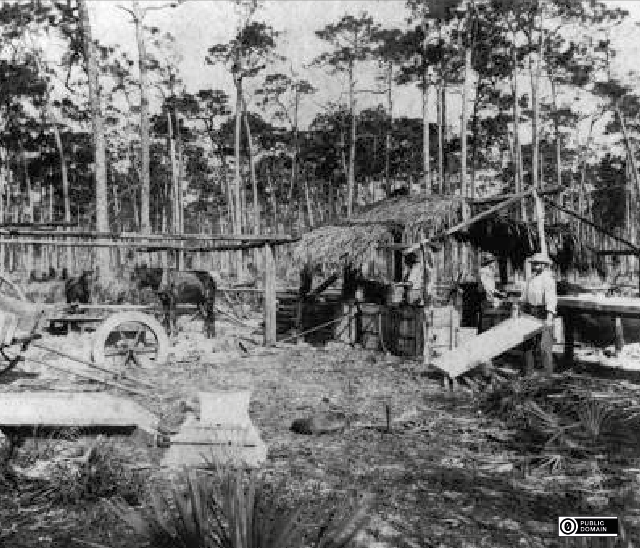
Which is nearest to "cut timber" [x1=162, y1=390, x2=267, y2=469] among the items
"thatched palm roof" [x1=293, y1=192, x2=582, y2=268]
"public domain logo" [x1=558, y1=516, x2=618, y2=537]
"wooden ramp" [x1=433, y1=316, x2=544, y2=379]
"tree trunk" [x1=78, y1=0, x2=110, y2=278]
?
"public domain logo" [x1=558, y1=516, x2=618, y2=537]

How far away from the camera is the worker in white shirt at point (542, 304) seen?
36.0 feet

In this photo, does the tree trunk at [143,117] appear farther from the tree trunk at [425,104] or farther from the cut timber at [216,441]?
the cut timber at [216,441]

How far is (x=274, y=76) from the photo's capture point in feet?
134

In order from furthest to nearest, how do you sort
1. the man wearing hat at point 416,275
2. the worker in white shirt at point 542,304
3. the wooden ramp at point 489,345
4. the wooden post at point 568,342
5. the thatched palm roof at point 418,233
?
the thatched palm roof at point 418,233, the wooden post at point 568,342, the man wearing hat at point 416,275, the worker in white shirt at point 542,304, the wooden ramp at point 489,345

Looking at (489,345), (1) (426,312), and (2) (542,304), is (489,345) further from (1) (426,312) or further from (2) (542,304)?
(1) (426,312)

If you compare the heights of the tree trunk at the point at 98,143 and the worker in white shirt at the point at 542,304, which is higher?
the tree trunk at the point at 98,143

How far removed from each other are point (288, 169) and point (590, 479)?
168 ft

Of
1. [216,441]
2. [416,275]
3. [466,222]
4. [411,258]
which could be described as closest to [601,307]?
[466,222]

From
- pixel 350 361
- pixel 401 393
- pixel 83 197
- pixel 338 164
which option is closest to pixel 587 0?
pixel 338 164

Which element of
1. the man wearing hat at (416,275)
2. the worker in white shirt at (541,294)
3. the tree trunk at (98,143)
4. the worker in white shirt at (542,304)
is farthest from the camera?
the tree trunk at (98,143)

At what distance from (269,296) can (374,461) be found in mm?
8715

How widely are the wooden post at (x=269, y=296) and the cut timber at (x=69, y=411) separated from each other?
8183 mm

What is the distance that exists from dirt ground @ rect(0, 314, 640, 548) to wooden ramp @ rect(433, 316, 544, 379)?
0.43 metres

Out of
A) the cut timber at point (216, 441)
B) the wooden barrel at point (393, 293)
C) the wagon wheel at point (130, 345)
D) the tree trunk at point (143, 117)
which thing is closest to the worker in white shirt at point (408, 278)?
the wooden barrel at point (393, 293)
